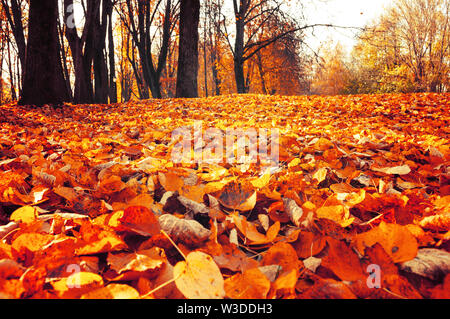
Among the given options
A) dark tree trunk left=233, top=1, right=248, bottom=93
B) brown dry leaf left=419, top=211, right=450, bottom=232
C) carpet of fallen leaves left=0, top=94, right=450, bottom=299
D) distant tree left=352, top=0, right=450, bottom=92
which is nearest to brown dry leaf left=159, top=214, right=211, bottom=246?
carpet of fallen leaves left=0, top=94, right=450, bottom=299

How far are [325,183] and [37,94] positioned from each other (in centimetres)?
594

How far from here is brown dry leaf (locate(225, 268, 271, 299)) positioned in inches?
22.0

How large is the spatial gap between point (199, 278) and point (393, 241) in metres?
0.50

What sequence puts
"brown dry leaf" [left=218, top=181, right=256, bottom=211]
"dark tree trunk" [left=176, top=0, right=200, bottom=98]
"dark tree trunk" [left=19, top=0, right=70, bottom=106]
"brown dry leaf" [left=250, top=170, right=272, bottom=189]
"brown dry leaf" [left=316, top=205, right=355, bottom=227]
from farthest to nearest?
1. "dark tree trunk" [left=176, top=0, right=200, bottom=98]
2. "dark tree trunk" [left=19, top=0, right=70, bottom=106]
3. "brown dry leaf" [left=250, top=170, right=272, bottom=189]
4. "brown dry leaf" [left=218, top=181, right=256, bottom=211]
5. "brown dry leaf" [left=316, top=205, right=355, bottom=227]

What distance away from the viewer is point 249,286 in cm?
57

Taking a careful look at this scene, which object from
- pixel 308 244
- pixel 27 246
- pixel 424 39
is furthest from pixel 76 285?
pixel 424 39

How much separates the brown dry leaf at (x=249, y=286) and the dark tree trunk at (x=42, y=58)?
20.0 feet

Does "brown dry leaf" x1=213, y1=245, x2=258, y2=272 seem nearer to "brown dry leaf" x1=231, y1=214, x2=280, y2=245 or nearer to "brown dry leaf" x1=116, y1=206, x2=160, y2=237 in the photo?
"brown dry leaf" x1=231, y1=214, x2=280, y2=245

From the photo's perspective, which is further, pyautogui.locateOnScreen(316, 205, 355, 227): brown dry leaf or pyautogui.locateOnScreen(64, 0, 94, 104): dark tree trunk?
pyautogui.locateOnScreen(64, 0, 94, 104): dark tree trunk

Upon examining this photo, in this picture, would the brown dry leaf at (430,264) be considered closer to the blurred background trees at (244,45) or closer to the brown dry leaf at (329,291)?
the brown dry leaf at (329,291)

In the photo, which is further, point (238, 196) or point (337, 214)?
point (238, 196)

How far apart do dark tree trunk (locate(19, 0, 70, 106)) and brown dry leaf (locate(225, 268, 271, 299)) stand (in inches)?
240

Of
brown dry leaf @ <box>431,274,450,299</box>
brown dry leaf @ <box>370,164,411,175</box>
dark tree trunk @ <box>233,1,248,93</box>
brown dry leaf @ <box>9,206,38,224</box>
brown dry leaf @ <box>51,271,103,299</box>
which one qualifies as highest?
dark tree trunk @ <box>233,1,248,93</box>

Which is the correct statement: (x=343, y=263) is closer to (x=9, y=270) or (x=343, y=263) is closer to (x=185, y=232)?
(x=185, y=232)
